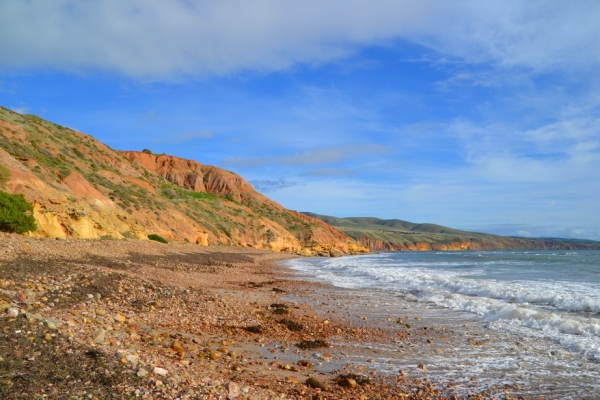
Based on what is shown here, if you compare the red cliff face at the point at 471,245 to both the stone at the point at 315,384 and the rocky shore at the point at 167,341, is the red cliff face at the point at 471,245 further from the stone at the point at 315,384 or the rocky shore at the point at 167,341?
the stone at the point at 315,384

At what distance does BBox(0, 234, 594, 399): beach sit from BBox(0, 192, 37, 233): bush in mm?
6394

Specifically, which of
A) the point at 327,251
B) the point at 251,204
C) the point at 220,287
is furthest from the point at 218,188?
the point at 220,287

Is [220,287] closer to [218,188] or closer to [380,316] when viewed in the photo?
[380,316]

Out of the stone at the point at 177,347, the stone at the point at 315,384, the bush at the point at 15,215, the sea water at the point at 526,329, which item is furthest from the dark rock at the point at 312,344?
the bush at the point at 15,215

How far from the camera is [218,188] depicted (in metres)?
94.8

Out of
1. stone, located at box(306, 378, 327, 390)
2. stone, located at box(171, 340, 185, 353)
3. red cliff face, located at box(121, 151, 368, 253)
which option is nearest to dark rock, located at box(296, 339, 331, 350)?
stone, located at box(306, 378, 327, 390)

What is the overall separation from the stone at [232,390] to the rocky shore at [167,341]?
0.01 meters

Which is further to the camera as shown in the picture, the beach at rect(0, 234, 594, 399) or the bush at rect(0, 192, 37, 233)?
the bush at rect(0, 192, 37, 233)

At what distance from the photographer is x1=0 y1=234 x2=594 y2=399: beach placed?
4.41 metres

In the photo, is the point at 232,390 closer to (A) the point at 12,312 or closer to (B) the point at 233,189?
(A) the point at 12,312

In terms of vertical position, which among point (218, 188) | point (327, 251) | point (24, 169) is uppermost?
point (218, 188)

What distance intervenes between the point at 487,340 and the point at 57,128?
172 feet

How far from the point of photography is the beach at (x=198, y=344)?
4414 mm

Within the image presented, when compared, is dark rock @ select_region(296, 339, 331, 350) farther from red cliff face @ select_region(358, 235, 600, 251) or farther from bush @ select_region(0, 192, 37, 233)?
red cliff face @ select_region(358, 235, 600, 251)
